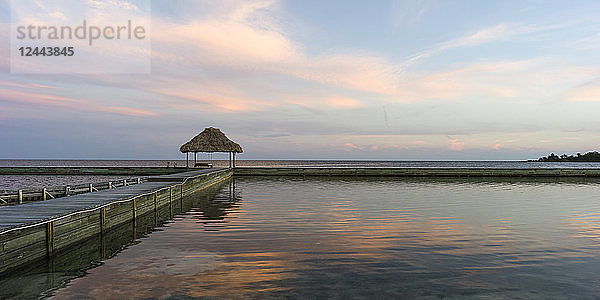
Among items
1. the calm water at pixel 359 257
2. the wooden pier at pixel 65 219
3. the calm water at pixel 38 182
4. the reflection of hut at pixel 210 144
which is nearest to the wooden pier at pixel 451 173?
the reflection of hut at pixel 210 144

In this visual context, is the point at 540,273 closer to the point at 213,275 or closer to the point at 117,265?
the point at 213,275

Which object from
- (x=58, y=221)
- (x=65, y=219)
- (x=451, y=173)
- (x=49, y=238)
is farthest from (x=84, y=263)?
(x=451, y=173)

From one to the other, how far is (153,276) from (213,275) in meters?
1.48

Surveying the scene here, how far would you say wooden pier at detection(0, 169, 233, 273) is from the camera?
10078 mm

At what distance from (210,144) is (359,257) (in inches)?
1726

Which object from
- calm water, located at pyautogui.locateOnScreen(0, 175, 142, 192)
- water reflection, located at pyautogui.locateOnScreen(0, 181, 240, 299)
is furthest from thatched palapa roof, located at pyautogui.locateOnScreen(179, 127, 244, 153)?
water reflection, located at pyautogui.locateOnScreen(0, 181, 240, 299)

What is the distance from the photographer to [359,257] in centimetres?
1162

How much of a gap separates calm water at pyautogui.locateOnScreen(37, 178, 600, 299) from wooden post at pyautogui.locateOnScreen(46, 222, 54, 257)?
6.22 ft

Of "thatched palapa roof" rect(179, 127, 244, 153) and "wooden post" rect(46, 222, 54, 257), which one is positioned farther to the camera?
"thatched palapa roof" rect(179, 127, 244, 153)

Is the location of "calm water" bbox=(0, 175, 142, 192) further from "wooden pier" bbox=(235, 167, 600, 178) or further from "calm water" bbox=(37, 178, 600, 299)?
"calm water" bbox=(37, 178, 600, 299)

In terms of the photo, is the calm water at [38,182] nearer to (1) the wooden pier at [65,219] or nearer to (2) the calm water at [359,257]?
(1) the wooden pier at [65,219]

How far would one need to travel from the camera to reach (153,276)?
9.66 meters

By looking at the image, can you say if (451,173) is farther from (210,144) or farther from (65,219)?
(65,219)

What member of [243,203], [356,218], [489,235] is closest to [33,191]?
[243,203]
